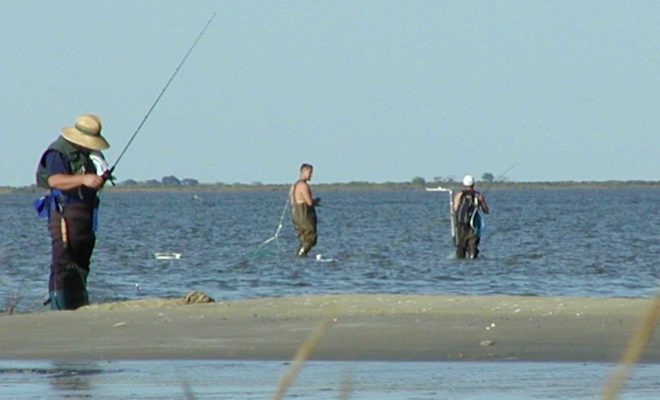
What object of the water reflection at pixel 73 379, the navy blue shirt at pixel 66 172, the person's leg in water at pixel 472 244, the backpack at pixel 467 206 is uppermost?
the navy blue shirt at pixel 66 172

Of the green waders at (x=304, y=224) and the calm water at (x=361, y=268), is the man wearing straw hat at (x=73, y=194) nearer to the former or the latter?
the calm water at (x=361, y=268)

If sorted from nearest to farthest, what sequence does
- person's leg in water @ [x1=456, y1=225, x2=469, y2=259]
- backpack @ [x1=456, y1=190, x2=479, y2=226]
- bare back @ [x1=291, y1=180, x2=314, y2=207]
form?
bare back @ [x1=291, y1=180, x2=314, y2=207]
backpack @ [x1=456, y1=190, x2=479, y2=226]
person's leg in water @ [x1=456, y1=225, x2=469, y2=259]

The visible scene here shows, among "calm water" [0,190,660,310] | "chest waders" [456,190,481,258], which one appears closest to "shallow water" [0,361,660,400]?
"calm water" [0,190,660,310]

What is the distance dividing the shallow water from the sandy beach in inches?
13.7

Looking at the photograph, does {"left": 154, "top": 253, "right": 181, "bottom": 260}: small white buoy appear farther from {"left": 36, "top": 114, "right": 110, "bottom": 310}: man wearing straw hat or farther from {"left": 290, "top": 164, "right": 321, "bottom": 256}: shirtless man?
{"left": 36, "top": 114, "right": 110, "bottom": 310}: man wearing straw hat

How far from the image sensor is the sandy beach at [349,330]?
29.8 feet

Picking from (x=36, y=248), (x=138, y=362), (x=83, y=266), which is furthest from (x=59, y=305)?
(x=36, y=248)

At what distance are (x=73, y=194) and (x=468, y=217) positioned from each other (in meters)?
14.9

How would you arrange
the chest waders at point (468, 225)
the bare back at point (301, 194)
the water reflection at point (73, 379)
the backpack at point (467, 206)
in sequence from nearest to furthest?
the water reflection at point (73, 379) < the bare back at point (301, 194) < the backpack at point (467, 206) < the chest waders at point (468, 225)

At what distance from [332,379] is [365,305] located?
3.21m

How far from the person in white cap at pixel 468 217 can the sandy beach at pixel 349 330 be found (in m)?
13.5

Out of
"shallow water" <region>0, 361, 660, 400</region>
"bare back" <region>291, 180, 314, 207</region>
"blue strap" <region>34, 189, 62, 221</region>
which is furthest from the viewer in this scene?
"bare back" <region>291, 180, 314, 207</region>

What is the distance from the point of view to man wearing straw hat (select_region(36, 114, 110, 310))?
37.1 ft

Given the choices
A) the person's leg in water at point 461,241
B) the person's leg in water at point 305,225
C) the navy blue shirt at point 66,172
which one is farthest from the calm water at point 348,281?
the navy blue shirt at point 66,172
